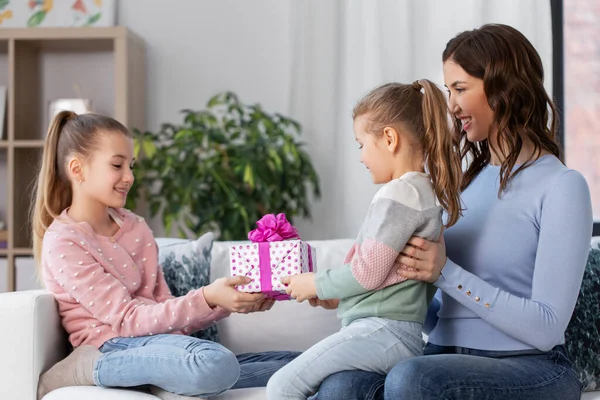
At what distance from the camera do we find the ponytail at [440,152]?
1.66m

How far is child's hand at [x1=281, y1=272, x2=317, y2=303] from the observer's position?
1695 mm

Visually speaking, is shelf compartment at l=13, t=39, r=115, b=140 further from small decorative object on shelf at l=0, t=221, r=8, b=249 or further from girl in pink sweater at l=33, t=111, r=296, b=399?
girl in pink sweater at l=33, t=111, r=296, b=399

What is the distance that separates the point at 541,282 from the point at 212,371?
2.32 ft

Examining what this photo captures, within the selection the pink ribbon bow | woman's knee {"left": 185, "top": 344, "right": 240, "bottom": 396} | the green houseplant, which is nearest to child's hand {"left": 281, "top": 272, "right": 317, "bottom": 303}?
the pink ribbon bow

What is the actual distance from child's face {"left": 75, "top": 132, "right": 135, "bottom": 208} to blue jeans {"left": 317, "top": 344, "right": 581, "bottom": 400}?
0.80m

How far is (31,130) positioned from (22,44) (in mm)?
406

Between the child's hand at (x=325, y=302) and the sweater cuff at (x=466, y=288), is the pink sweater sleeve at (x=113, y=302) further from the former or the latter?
the sweater cuff at (x=466, y=288)

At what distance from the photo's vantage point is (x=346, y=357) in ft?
5.15

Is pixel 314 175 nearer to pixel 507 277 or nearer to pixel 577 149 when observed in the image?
pixel 577 149

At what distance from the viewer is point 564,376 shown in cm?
160

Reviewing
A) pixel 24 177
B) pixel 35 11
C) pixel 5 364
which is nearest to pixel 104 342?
pixel 5 364

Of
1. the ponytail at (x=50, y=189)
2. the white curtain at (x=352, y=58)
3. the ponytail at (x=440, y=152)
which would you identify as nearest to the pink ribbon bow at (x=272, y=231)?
the ponytail at (x=440, y=152)

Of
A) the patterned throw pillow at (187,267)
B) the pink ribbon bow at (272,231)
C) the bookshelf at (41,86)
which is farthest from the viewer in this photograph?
the bookshelf at (41,86)

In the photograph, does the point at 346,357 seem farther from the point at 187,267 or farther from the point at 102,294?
the point at 187,267
